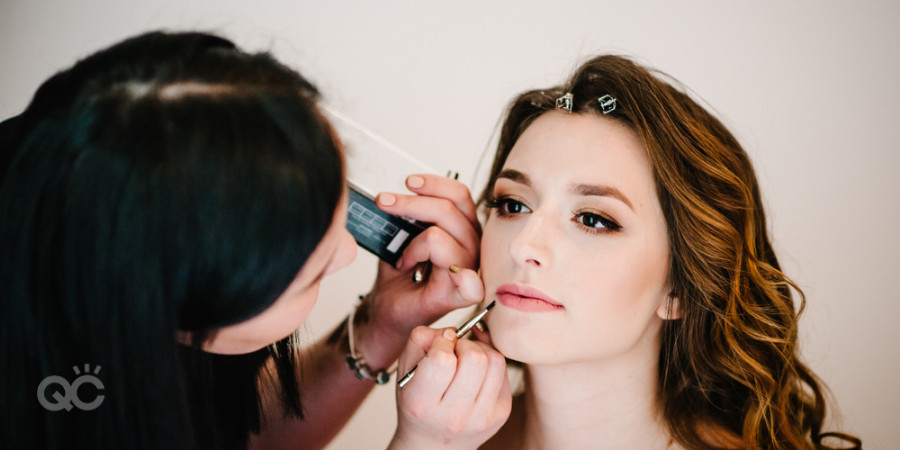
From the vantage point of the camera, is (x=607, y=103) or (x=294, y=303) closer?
(x=294, y=303)

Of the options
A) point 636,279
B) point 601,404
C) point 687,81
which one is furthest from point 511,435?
point 687,81

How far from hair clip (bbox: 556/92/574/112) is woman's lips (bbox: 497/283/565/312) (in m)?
0.41

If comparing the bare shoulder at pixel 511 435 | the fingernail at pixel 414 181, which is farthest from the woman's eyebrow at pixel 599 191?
the bare shoulder at pixel 511 435

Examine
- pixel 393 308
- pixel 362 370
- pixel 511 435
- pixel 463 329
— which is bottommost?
pixel 511 435

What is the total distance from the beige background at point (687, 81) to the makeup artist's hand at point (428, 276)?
34cm

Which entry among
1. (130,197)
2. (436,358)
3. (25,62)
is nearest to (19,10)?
(25,62)

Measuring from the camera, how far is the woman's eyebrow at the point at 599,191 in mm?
1173

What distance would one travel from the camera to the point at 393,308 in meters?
1.42

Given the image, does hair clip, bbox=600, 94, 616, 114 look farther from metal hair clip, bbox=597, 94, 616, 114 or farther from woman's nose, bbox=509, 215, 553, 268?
woman's nose, bbox=509, 215, 553, 268

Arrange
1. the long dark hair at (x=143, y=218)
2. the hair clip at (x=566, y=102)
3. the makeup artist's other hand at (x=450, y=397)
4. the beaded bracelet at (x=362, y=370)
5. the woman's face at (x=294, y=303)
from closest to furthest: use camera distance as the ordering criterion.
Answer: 1. the long dark hair at (x=143, y=218)
2. the woman's face at (x=294, y=303)
3. the makeup artist's other hand at (x=450, y=397)
4. the hair clip at (x=566, y=102)
5. the beaded bracelet at (x=362, y=370)

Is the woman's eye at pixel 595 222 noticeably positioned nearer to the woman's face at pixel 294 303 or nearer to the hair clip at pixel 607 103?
the hair clip at pixel 607 103

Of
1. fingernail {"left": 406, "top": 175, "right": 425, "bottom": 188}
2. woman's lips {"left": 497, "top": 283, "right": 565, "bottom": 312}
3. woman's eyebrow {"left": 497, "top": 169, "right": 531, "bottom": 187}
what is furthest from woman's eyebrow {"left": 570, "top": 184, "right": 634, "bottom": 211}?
fingernail {"left": 406, "top": 175, "right": 425, "bottom": 188}

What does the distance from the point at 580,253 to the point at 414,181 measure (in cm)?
37

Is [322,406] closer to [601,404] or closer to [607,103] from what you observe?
[601,404]
